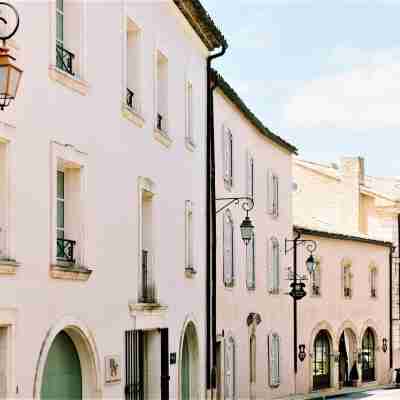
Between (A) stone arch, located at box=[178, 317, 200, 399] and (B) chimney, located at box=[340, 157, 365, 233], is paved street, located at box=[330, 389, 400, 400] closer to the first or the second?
(B) chimney, located at box=[340, 157, 365, 233]

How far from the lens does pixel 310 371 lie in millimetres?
A: 43094

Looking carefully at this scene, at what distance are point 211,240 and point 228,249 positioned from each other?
12.6 feet

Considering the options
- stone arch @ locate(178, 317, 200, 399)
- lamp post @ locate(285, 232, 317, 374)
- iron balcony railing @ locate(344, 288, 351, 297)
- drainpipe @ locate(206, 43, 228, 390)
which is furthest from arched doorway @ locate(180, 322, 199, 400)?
iron balcony railing @ locate(344, 288, 351, 297)

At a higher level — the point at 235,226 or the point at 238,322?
the point at 235,226

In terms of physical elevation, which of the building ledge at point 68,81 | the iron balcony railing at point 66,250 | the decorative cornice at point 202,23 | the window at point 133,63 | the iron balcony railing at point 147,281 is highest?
the decorative cornice at point 202,23

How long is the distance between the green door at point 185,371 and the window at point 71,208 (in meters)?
8.38

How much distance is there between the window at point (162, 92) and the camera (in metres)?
20.2

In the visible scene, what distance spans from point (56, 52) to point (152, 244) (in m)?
5.56

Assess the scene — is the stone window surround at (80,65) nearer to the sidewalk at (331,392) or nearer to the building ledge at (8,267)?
the building ledge at (8,267)

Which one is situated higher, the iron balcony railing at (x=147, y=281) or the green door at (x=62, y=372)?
the iron balcony railing at (x=147, y=281)

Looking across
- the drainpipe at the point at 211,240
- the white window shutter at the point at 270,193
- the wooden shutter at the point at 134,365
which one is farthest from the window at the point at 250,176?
the wooden shutter at the point at 134,365

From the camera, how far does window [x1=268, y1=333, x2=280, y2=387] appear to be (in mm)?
35844

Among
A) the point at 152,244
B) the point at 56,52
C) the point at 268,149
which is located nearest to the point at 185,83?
the point at 152,244

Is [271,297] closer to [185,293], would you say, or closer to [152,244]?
[185,293]
